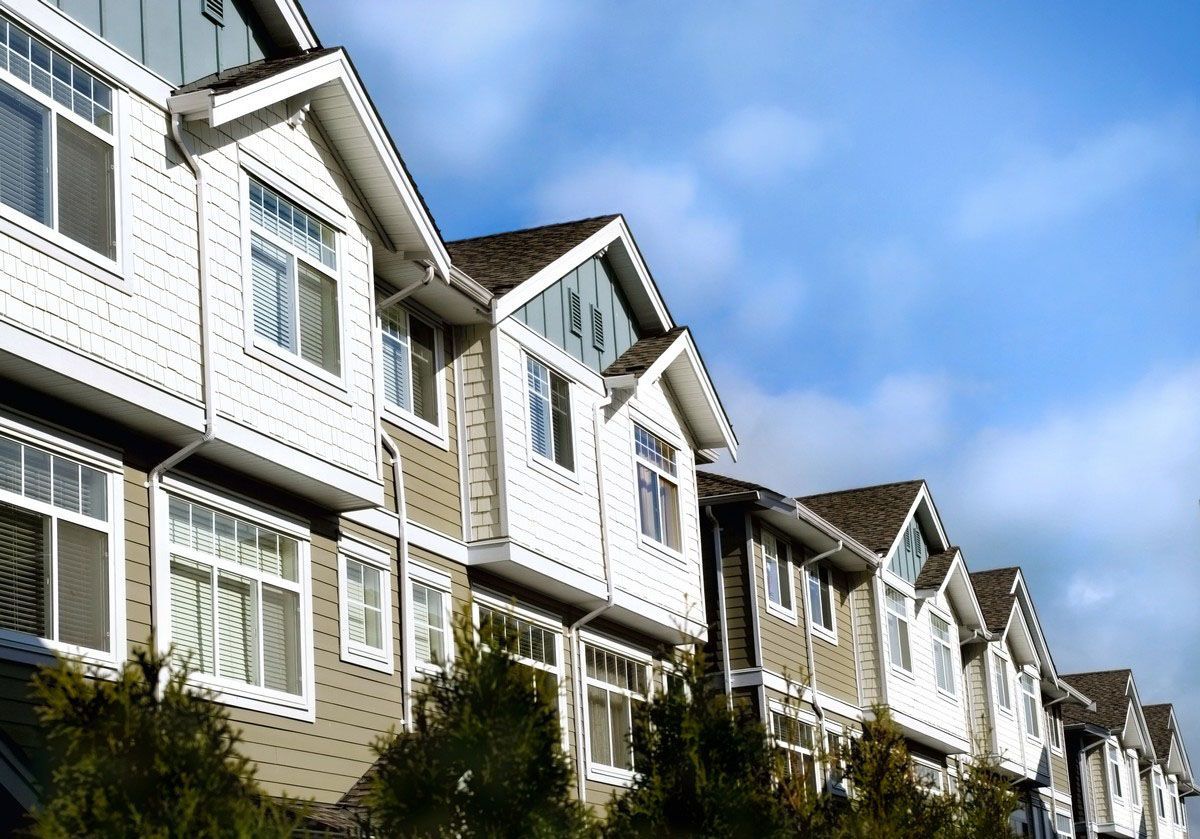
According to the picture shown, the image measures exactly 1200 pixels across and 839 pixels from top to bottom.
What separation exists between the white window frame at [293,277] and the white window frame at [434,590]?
2763 mm

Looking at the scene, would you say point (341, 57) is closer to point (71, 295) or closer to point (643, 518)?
point (71, 295)

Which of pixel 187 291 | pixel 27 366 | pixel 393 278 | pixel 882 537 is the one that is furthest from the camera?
pixel 882 537

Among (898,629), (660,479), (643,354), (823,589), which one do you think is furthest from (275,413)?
(898,629)

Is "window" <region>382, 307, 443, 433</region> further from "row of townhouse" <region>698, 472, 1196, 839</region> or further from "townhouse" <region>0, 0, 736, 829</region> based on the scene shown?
"row of townhouse" <region>698, 472, 1196, 839</region>

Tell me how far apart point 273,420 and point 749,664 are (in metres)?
14.1

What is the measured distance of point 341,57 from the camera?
1736cm

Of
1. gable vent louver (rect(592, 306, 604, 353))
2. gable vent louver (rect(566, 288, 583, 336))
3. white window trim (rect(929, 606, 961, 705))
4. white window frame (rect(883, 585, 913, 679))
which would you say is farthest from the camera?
white window trim (rect(929, 606, 961, 705))

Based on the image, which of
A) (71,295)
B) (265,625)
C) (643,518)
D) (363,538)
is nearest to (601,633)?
(643,518)

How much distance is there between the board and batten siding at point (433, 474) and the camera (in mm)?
19359

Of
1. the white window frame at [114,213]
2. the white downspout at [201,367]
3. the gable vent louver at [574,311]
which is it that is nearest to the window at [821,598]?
the gable vent louver at [574,311]

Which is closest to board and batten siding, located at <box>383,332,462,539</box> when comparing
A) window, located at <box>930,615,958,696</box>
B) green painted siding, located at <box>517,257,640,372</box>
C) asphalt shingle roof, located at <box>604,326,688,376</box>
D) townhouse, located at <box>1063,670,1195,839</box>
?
green painted siding, located at <box>517,257,640,372</box>

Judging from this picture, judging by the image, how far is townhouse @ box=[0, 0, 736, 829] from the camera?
13625mm

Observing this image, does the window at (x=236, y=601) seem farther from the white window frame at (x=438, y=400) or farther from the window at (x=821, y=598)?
the window at (x=821, y=598)

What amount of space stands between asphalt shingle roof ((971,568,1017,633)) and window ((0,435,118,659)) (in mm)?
28559
